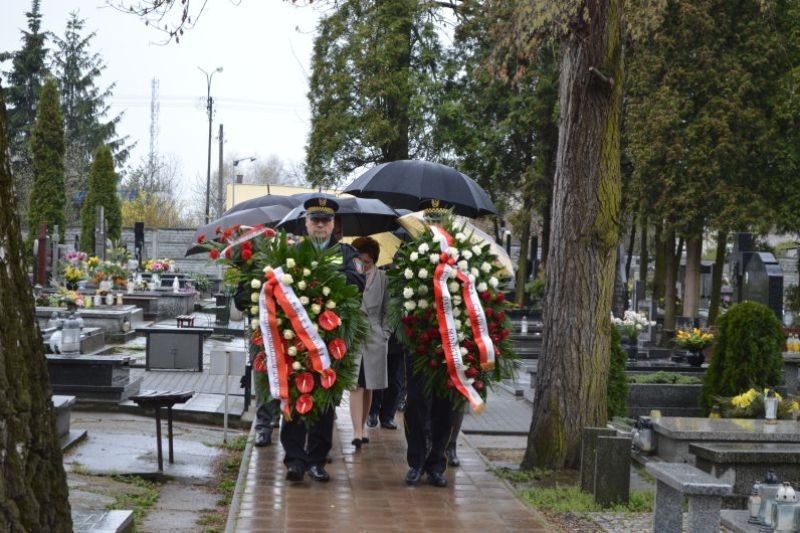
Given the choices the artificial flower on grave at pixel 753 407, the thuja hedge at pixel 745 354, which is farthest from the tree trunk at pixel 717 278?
the artificial flower on grave at pixel 753 407

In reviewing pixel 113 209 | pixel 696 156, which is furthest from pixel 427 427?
pixel 113 209

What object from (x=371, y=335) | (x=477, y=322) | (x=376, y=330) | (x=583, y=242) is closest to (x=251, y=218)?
(x=376, y=330)

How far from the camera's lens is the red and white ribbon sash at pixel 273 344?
846cm

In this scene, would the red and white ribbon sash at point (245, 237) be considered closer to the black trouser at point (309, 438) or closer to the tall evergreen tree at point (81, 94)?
the black trouser at point (309, 438)

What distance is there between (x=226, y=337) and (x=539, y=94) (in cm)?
1648

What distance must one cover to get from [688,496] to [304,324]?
3001mm

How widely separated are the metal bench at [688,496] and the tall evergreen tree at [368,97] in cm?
2865

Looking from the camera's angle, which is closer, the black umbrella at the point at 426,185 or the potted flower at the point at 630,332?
the black umbrella at the point at 426,185

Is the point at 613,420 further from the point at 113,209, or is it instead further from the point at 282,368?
the point at 113,209

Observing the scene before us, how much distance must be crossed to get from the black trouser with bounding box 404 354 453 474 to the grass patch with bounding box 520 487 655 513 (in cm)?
77

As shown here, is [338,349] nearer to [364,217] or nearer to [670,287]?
[364,217]

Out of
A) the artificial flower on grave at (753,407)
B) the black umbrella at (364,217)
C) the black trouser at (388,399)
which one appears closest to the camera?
the artificial flower on grave at (753,407)

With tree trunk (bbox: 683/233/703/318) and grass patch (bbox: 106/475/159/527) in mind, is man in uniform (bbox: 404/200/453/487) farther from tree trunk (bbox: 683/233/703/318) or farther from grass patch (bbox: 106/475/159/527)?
tree trunk (bbox: 683/233/703/318)

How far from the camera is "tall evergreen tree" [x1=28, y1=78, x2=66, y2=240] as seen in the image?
41.9 meters
